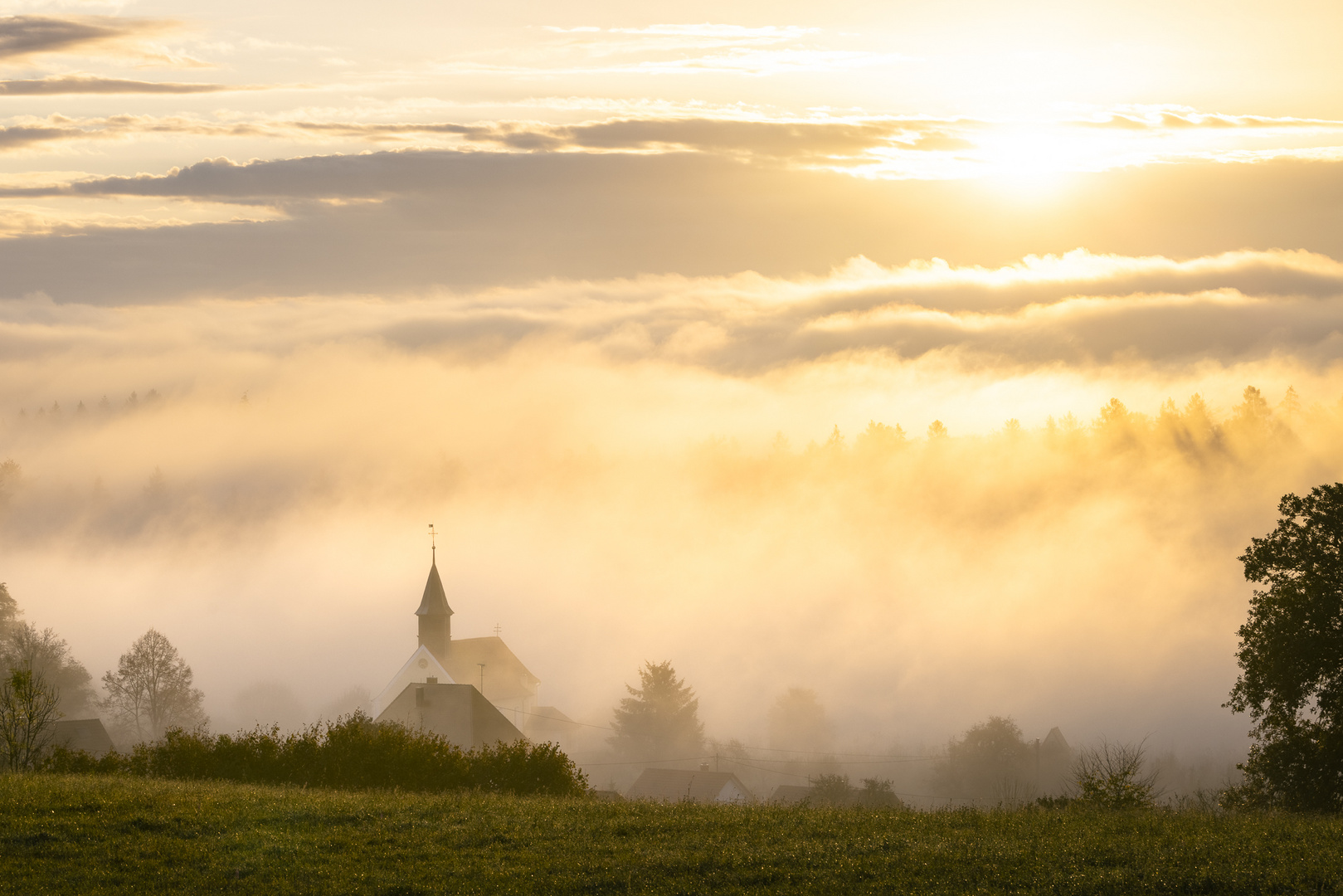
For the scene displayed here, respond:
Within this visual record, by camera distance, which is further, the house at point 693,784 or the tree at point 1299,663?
the house at point 693,784

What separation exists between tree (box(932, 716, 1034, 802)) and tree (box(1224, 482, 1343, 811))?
78.5m

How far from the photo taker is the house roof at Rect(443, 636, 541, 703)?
5413 inches

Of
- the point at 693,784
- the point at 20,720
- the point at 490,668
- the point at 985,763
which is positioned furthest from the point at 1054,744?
the point at 20,720

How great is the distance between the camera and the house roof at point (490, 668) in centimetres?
13750

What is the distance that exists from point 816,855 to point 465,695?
7202 cm

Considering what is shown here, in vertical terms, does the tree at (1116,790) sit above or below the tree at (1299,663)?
below

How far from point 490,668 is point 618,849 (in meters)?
126

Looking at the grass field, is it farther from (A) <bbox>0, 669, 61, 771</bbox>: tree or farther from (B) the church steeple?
(B) the church steeple

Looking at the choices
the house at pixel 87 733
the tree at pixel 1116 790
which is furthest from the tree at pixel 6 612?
the tree at pixel 1116 790

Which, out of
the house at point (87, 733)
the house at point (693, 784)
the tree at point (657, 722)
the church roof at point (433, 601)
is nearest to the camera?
the house at point (693, 784)

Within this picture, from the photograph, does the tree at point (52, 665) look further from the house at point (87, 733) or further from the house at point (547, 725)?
the house at point (547, 725)

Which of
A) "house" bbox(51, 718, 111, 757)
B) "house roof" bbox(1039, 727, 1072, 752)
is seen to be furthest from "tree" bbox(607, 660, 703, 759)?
"house" bbox(51, 718, 111, 757)

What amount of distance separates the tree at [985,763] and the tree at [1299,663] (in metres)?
78.5

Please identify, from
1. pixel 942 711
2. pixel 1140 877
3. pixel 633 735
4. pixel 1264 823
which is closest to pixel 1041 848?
pixel 1140 877
